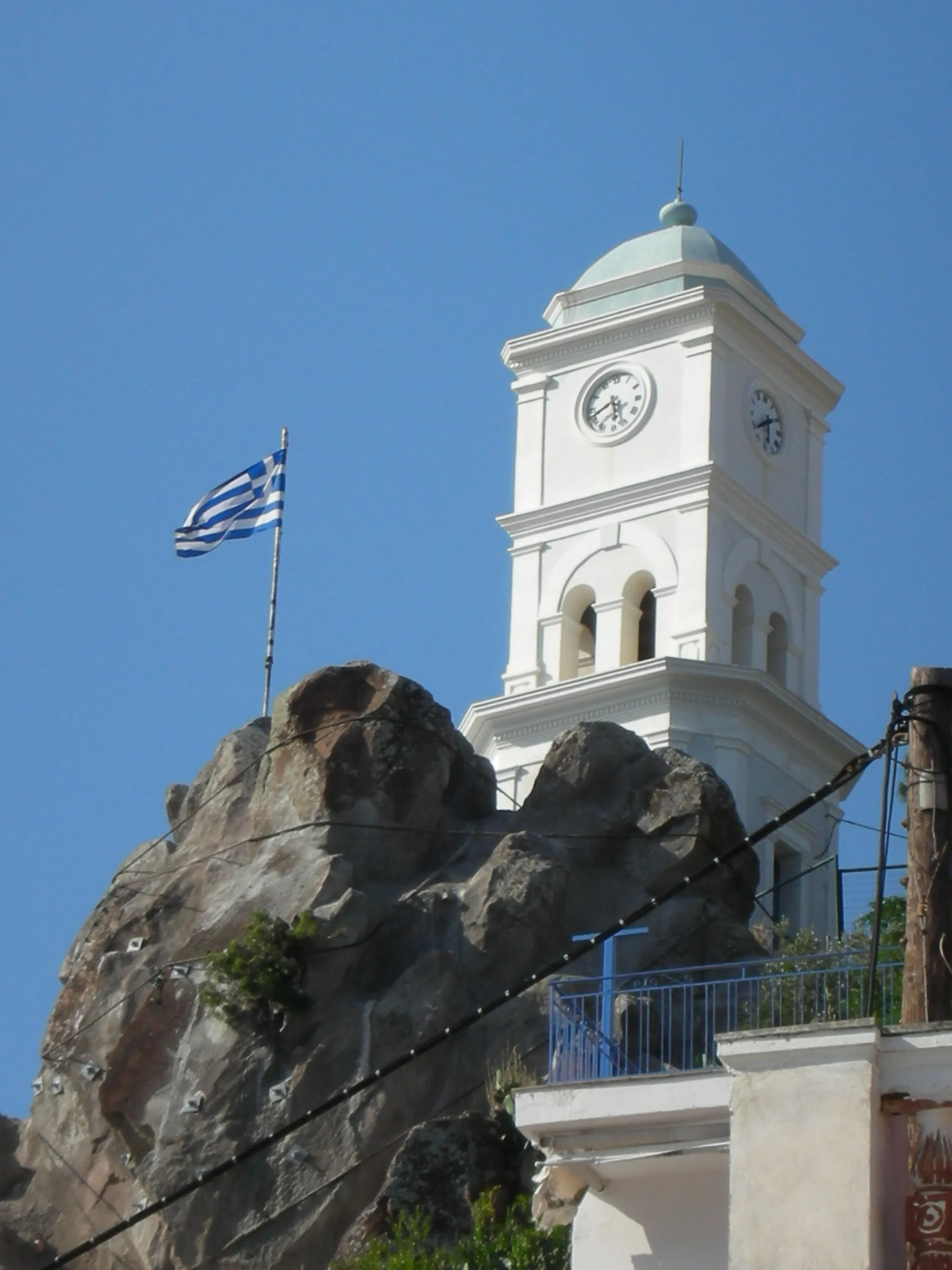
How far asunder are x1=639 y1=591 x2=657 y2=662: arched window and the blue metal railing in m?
32.3

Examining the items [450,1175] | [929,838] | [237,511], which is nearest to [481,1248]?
[450,1175]

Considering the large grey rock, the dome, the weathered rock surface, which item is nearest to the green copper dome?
the dome

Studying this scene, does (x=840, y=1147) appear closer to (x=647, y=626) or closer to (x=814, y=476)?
(x=647, y=626)

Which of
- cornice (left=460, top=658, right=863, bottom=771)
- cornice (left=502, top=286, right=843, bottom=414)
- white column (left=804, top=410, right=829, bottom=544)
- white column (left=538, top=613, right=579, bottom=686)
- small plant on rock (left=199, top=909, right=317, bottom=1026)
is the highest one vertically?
cornice (left=502, top=286, right=843, bottom=414)

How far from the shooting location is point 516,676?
66.6 m

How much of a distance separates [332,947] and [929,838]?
1720cm

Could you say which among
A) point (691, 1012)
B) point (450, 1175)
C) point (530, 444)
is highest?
point (530, 444)

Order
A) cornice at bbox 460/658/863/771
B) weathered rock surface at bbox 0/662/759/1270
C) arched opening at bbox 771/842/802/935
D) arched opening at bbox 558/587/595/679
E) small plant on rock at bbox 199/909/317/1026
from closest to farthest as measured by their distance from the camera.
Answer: weathered rock surface at bbox 0/662/759/1270 → small plant on rock at bbox 199/909/317/1026 → arched opening at bbox 771/842/802/935 → cornice at bbox 460/658/863/771 → arched opening at bbox 558/587/595/679

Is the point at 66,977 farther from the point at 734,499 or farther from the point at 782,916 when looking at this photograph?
the point at 734,499

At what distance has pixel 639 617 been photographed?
67188 mm

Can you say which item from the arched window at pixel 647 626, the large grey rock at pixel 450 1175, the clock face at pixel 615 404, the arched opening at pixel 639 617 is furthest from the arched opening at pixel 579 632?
the large grey rock at pixel 450 1175

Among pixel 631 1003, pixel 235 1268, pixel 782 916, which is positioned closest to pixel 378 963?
pixel 235 1268

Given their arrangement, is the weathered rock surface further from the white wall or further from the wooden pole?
the wooden pole

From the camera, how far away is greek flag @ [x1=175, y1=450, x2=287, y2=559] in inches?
2282
